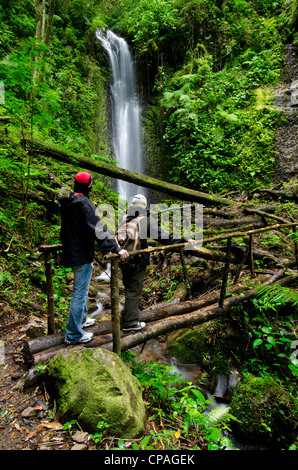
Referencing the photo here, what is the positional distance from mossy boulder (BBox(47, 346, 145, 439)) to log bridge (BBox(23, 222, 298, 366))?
1.13ft

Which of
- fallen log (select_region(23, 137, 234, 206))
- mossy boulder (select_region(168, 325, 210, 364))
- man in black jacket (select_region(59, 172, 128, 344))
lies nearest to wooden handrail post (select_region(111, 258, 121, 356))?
man in black jacket (select_region(59, 172, 128, 344))

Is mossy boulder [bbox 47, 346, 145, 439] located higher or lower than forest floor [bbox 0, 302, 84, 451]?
higher

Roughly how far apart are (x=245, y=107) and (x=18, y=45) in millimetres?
→ 10053

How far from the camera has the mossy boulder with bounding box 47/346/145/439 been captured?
7.31 feet

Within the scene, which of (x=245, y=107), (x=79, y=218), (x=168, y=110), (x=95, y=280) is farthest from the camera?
(x=168, y=110)

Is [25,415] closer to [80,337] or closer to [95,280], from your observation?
[80,337]

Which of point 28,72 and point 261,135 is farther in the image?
point 261,135

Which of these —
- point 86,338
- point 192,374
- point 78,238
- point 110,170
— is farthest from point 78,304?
point 110,170

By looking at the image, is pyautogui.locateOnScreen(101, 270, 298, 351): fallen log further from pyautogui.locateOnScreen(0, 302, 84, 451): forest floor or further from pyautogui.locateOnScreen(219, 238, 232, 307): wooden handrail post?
pyautogui.locateOnScreen(0, 302, 84, 451): forest floor

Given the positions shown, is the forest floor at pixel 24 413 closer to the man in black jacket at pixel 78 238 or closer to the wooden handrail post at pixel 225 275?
the man in black jacket at pixel 78 238

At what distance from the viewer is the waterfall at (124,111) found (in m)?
14.4

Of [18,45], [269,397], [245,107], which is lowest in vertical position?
[269,397]

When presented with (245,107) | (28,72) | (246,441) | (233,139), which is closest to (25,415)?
(246,441)

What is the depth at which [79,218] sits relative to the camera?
293 cm
